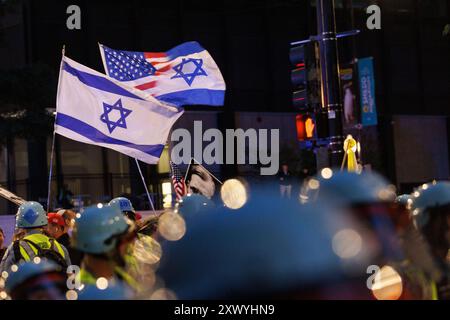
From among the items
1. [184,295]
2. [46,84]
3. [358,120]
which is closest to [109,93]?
[358,120]

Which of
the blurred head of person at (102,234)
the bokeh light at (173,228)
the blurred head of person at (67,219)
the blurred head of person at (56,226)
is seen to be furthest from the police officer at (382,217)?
the blurred head of person at (67,219)

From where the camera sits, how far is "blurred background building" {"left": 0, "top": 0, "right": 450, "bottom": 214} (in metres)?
26.3

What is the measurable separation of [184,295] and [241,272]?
0.29 meters

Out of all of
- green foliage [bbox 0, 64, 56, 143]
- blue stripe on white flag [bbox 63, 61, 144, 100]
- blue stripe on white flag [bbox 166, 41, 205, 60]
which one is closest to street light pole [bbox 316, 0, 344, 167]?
blue stripe on white flag [bbox 166, 41, 205, 60]

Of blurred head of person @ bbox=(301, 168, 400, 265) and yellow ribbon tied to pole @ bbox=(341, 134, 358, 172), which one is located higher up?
yellow ribbon tied to pole @ bbox=(341, 134, 358, 172)

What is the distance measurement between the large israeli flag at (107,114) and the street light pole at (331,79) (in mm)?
2274

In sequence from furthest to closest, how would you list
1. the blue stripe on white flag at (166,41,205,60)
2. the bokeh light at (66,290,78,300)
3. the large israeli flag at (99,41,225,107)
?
the blue stripe on white flag at (166,41,205,60) < the large israeli flag at (99,41,225,107) < the bokeh light at (66,290,78,300)

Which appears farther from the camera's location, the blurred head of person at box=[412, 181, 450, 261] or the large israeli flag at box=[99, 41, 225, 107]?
the large israeli flag at box=[99, 41, 225, 107]

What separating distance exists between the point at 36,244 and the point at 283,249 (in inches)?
201

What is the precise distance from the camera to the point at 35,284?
11.7ft

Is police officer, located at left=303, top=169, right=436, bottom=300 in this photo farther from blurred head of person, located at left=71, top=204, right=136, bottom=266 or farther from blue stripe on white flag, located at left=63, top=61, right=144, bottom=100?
blue stripe on white flag, located at left=63, top=61, right=144, bottom=100

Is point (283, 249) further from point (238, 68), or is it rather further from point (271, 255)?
point (238, 68)

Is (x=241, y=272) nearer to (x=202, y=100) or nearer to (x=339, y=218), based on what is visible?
(x=339, y=218)

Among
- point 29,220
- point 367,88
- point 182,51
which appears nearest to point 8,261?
point 29,220
